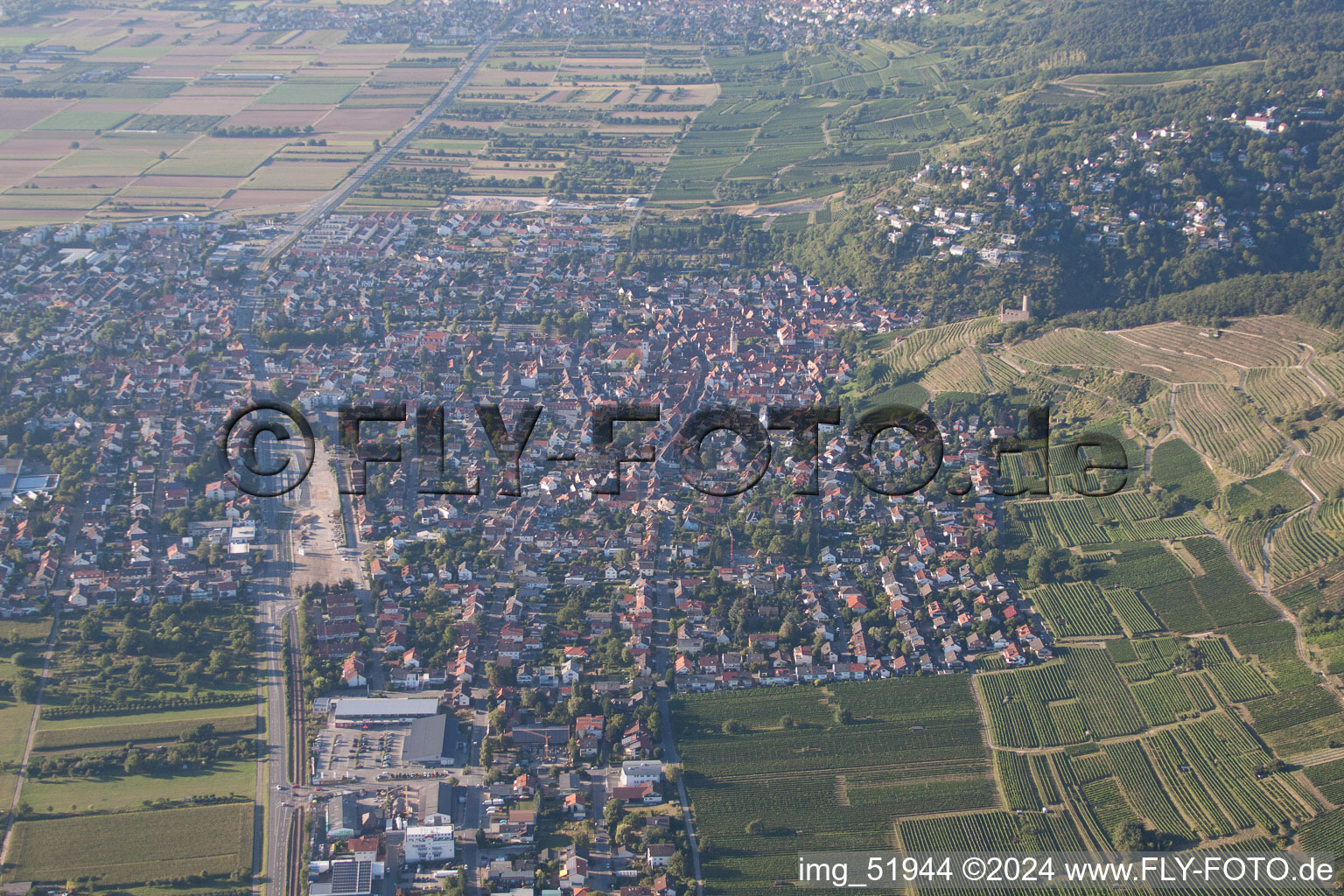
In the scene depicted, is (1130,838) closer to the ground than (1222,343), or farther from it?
closer to the ground

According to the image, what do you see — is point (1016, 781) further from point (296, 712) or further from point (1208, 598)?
point (296, 712)

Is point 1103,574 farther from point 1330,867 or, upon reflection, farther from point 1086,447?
point 1330,867

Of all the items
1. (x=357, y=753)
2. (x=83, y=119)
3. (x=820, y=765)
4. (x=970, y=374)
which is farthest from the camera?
(x=83, y=119)

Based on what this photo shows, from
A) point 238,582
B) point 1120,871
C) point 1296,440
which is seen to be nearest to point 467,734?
point 238,582

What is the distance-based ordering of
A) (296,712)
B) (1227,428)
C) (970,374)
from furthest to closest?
(970,374) < (1227,428) < (296,712)

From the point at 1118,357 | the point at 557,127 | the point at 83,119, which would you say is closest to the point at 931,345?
the point at 1118,357

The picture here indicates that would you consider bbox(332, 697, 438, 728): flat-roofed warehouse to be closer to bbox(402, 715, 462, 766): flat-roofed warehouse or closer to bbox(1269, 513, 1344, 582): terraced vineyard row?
bbox(402, 715, 462, 766): flat-roofed warehouse
